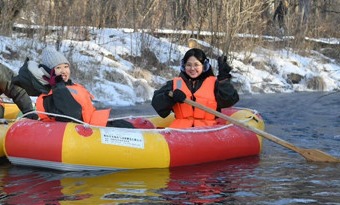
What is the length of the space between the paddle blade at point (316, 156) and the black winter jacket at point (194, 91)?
88 cm

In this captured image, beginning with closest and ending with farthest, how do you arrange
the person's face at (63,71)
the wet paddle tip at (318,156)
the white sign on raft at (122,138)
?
1. the white sign on raft at (122,138)
2. the person's face at (63,71)
3. the wet paddle tip at (318,156)

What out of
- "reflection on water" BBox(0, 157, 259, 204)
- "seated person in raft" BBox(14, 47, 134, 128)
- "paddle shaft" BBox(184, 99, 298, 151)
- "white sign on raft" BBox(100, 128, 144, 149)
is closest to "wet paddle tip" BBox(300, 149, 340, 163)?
"paddle shaft" BBox(184, 99, 298, 151)

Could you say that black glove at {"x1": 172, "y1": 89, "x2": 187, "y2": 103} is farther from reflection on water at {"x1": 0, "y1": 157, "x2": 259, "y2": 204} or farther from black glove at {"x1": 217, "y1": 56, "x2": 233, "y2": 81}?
reflection on water at {"x1": 0, "y1": 157, "x2": 259, "y2": 204}

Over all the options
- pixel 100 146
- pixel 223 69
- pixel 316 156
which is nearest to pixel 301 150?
pixel 316 156

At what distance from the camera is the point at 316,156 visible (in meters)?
5.68

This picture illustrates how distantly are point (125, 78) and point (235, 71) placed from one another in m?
3.87

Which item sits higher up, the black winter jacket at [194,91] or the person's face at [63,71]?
the person's face at [63,71]

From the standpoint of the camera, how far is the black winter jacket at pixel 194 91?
597 cm

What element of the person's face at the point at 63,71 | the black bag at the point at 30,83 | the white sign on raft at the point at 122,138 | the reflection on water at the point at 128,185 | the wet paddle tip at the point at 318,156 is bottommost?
the reflection on water at the point at 128,185

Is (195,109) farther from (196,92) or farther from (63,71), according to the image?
(63,71)

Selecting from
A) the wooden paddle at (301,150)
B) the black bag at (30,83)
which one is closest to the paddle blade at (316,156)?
the wooden paddle at (301,150)

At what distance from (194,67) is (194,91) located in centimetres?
26

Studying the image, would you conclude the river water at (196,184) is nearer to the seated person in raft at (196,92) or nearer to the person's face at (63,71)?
the seated person in raft at (196,92)

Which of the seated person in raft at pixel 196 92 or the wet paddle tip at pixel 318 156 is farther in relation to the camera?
the seated person in raft at pixel 196 92
